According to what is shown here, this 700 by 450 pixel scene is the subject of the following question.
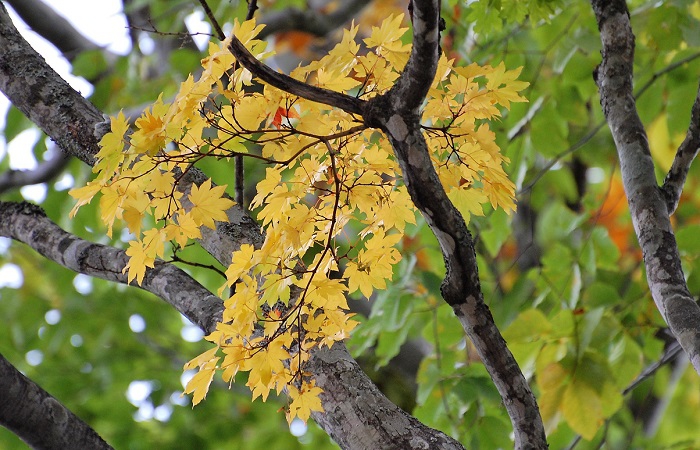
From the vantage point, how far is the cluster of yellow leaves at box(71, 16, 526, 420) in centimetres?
91

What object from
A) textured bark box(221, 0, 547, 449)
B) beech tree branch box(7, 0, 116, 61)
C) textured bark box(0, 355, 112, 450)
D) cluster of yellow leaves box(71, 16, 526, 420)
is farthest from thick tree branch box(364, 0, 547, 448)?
beech tree branch box(7, 0, 116, 61)

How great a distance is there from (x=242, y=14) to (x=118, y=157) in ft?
5.96

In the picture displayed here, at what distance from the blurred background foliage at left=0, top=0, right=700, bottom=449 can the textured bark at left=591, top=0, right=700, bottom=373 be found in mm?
258

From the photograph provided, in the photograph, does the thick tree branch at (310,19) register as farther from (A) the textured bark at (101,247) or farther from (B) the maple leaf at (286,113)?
(B) the maple leaf at (286,113)

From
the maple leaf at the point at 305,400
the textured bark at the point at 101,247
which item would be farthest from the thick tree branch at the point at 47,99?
the maple leaf at the point at 305,400

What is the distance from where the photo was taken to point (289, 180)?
3.22 feet

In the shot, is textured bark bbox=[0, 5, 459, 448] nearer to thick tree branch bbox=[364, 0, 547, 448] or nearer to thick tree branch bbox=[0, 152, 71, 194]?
thick tree branch bbox=[364, 0, 547, 448]

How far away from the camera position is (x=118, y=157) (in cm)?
92

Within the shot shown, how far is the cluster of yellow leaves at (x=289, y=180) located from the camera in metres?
0.91

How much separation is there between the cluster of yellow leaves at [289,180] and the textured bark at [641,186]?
0.82ft

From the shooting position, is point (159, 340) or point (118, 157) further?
point (159, 340)

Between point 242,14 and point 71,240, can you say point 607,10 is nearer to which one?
point 71,240

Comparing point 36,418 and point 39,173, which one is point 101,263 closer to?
point 36,418

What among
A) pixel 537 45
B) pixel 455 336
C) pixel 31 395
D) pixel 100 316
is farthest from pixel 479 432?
pixel 100 316
